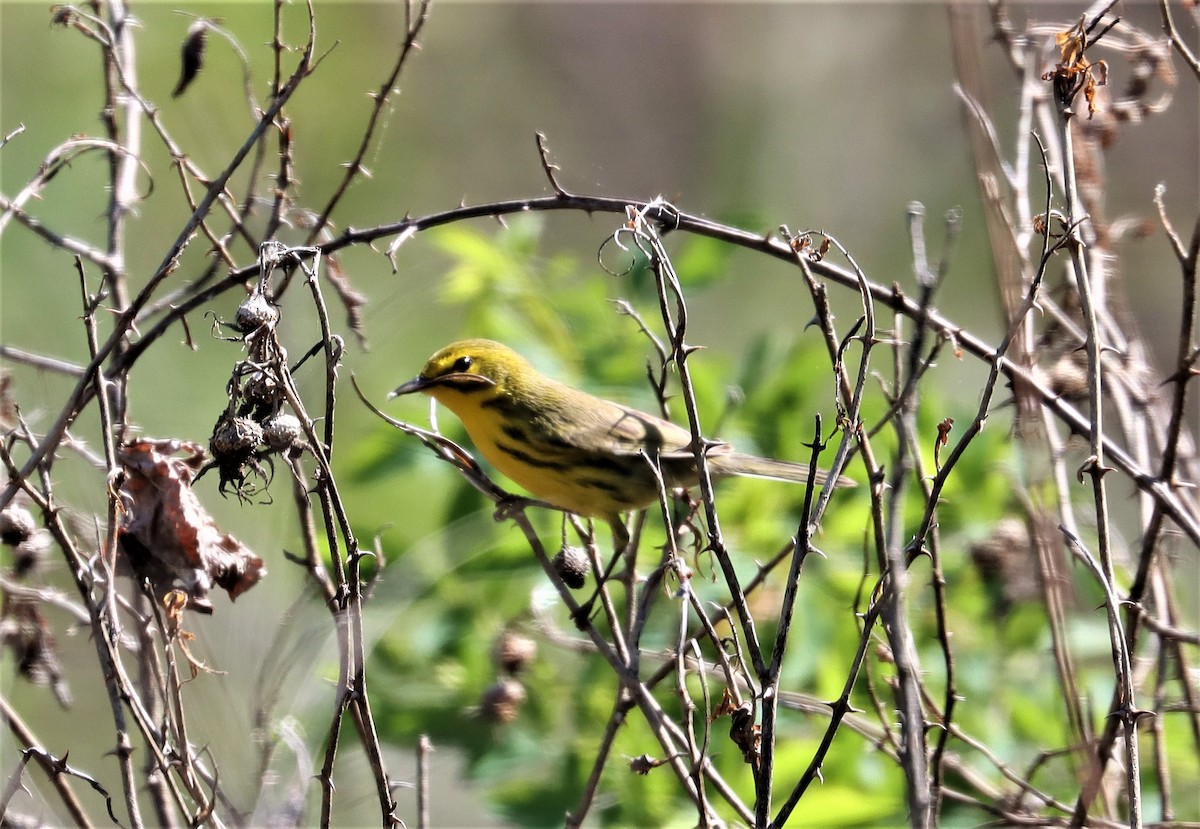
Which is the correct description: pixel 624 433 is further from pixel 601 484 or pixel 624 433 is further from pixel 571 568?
pixel 571 568

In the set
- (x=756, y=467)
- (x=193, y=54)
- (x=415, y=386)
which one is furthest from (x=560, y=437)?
(x=193, y=54)

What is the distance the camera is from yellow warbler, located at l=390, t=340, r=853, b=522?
3371mm

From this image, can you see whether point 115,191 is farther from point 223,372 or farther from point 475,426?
point 223,372

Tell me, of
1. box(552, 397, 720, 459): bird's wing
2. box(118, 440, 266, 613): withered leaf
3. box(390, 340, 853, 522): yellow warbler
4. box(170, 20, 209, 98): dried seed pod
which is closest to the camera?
box(118, 440, 266, 613): withered leaf

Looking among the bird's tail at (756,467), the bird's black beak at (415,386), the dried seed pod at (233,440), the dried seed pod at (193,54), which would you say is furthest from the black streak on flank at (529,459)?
the dried seed pod at (233,440)

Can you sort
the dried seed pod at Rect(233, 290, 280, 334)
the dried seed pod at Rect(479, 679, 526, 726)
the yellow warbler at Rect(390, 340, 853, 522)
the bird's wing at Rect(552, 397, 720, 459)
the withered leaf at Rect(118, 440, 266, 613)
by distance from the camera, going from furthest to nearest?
the bird's wing at Rect(552, 397, 720, 459)
the yellow warbler at Rect(390, 340, 853, 522)
the dried seed pod at Rect(479, 679, 526, 726)
the withered leaf at Rect(118, 440, 266, 613)
the dried seed pod at Rect(233, 290, 280, 334)

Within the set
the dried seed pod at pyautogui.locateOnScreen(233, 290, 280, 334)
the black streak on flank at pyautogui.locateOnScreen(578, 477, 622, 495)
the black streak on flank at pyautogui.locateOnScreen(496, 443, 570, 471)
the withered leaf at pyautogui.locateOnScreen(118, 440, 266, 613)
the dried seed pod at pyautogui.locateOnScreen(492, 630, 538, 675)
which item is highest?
the black streak on flank at pyautogui.locateOnScreen(496, 443, 570, 471)

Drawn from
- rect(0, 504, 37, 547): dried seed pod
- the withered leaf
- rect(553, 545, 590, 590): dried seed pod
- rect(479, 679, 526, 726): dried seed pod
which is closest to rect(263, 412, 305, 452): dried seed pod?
the withered leaf

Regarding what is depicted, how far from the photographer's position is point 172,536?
189cm

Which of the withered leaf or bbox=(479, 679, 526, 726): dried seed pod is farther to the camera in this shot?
bbox=(479, 679, 526, 726): dried seed pod

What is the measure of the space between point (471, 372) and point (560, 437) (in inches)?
12.7

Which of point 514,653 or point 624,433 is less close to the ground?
point 624,433

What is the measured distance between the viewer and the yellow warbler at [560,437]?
133 inches

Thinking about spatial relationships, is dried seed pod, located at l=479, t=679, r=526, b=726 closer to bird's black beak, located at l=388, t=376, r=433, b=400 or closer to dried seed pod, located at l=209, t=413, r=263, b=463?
bird's black beak, located at l=388, t=376, r=433, b=400
